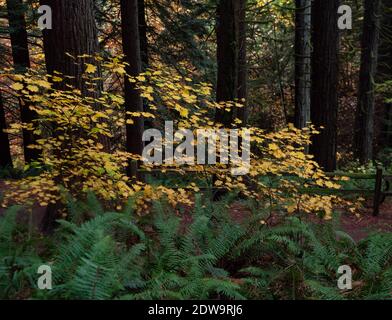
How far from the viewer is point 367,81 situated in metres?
16.4

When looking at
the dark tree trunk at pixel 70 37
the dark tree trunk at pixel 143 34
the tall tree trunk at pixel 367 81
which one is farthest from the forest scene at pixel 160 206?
the tall tree trunk at pixel 367 81

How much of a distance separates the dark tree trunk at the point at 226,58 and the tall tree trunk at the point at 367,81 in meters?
8.81

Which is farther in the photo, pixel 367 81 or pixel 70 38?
pixel 367 81

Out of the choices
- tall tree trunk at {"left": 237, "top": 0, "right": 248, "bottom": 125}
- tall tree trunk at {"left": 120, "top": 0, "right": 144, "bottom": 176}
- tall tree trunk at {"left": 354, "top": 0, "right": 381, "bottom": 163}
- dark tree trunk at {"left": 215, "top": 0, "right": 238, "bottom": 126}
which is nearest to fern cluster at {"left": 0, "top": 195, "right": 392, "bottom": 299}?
dark tree trunk at {"left": 215, "top": 0, "right": 238, "bottom": 126}

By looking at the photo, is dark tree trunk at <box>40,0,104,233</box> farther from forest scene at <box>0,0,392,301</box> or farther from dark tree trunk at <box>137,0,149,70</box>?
Result: dark tree trunk at <box>137,0,149,70</box>

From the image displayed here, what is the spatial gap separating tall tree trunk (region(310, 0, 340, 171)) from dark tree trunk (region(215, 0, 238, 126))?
2055mm

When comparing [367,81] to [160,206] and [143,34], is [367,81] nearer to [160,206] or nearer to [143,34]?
[143,34]

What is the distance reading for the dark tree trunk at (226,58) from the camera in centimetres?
866

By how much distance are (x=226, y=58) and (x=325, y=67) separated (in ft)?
8.02

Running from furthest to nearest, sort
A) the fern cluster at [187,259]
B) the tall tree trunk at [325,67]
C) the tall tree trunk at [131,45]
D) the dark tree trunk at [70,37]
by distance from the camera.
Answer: the tall tree trunk at [131,45] → the tall tree trunk at [325,67] → the dark tree trunk at [70,37] → the fern cluster at [187,259]

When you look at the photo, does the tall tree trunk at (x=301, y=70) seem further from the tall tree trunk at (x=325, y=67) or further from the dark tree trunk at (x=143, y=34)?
the dark tree trunk at (x=143, y=34)

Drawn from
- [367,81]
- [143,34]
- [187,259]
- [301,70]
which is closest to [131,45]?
[143,34]

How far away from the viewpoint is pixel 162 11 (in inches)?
503

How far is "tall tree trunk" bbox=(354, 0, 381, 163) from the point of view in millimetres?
15398
